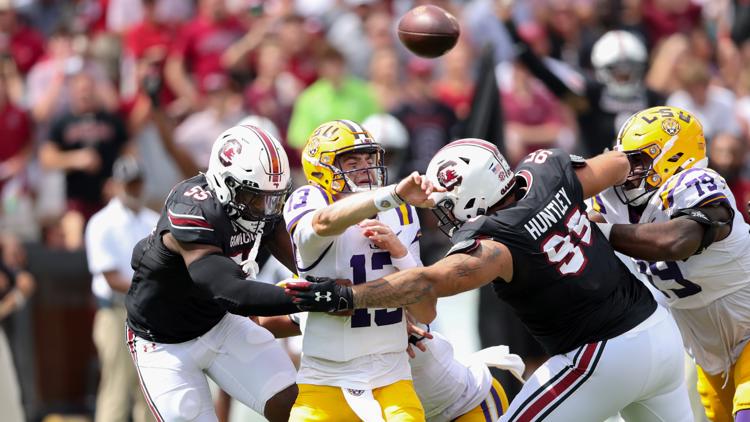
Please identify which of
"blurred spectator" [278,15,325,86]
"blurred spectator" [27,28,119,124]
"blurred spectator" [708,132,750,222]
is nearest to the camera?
"blurred spectator" [708,132,750,222]

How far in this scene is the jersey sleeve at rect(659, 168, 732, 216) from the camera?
6461mm

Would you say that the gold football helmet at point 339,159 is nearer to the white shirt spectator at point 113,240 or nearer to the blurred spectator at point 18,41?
the white shirt spectator at point 113,240

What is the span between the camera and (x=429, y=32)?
7.25 meters

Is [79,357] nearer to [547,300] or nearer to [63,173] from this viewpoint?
[63,173]

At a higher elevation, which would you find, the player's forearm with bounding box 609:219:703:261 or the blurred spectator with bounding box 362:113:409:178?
the player's forearm with bounding box 609:219:703:261

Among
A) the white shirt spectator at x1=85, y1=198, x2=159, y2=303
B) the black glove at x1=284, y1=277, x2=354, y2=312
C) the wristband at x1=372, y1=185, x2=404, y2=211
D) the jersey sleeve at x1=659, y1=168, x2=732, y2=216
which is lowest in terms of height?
the white shirt spectator at x1=85, y1=198, x2=159, y2=303

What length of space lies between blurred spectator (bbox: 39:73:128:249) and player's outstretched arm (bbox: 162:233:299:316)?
5633 millimetres

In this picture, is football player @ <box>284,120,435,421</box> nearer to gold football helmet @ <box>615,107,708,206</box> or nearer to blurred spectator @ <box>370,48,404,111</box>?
gold football helmet @ <box>615,107,708,206</box>

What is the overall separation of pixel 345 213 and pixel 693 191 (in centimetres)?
188

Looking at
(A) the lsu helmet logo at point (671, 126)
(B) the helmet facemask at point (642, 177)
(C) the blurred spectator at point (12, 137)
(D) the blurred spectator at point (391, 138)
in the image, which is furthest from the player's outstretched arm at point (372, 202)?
(C) the blurred spectator at point (12, 137)

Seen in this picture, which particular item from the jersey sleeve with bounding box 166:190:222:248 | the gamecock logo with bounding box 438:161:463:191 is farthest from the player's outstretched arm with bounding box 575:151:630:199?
the jersey sleeve with bounding box 166:190:222:248

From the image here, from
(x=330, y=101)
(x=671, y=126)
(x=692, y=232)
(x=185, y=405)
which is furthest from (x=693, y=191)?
(x=330, y=101)

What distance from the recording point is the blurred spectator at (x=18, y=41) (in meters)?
12.8

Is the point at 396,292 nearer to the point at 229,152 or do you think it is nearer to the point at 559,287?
the point at 559,287
